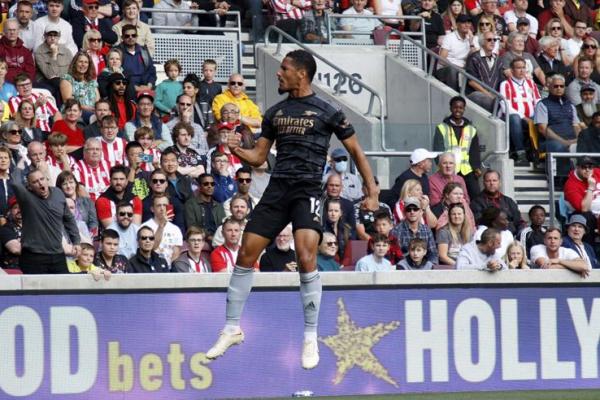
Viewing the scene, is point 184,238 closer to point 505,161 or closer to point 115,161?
point 115,161

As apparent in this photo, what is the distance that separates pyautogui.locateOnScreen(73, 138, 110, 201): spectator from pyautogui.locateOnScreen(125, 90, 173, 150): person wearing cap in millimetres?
987

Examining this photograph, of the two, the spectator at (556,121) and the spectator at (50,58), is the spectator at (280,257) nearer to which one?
the spectator at (50,58)

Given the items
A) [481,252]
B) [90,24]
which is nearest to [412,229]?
[481,252]

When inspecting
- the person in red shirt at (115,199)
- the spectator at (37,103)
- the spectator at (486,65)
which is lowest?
the person in red shirt at (115,199)

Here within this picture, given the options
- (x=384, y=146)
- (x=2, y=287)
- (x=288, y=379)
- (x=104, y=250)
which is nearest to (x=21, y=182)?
(x=104, y=250)

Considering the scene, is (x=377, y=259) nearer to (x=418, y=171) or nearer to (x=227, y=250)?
(x=227, y=250)

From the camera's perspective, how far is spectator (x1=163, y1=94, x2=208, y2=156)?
1800 cm

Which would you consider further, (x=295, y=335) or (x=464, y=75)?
(x=464, y=75)

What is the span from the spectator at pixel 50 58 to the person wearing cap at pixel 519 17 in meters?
7.47

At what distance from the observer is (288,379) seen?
46.2ft

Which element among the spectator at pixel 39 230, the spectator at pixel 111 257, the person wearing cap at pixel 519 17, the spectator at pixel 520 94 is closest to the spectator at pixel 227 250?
the spectator at pixel 111 257

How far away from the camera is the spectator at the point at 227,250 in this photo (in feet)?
50.7

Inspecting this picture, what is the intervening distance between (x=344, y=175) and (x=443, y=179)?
1.19 m

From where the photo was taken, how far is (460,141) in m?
19.2
